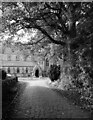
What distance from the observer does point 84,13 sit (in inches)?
470

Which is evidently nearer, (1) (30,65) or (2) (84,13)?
(2) (84,13)

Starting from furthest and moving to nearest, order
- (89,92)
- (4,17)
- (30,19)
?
1. (30,19)
2. (4,17)
3. (89,92)

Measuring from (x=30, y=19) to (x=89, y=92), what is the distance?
760 cm

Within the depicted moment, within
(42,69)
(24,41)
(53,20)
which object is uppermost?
(53,20)

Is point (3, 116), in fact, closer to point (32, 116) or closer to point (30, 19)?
point (32, 116)

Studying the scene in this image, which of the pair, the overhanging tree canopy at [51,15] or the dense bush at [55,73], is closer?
the overhanging tree canopy at [51,15]

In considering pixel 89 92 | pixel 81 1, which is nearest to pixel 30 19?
pixel 81 1

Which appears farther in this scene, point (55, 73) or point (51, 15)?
point (55, 73)

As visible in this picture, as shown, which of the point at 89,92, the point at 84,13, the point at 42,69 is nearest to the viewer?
the point at 89,92

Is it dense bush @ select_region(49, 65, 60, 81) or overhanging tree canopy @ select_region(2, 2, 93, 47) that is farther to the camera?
dense bush @ select_region(49, 65, 60, 81)

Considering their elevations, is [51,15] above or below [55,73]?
above

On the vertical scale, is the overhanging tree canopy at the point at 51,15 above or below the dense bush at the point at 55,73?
above

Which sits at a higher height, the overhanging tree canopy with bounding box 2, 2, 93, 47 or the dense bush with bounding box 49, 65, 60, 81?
the overhanging tree canopy with bounding box 2, 2, 93, 47

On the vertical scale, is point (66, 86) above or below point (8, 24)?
below
